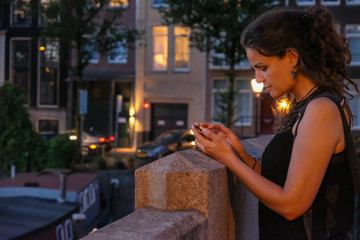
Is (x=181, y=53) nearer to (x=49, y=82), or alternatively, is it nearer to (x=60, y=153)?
(x=49, y=82)

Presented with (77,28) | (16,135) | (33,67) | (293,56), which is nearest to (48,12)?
(77,28)

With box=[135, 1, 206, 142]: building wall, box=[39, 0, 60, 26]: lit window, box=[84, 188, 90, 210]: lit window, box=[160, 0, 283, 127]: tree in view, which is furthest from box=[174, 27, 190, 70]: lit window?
box=[84, 188, 90, 210]: lit window

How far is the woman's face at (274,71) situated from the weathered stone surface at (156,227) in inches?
17.5

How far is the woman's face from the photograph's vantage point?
5.06ft

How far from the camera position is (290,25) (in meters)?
1.53

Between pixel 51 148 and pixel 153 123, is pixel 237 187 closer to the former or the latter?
pixel 51 148

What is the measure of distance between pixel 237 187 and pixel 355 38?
22.3 metres

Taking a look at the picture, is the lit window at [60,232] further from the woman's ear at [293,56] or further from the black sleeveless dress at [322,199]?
the woman's ear at [293,56]

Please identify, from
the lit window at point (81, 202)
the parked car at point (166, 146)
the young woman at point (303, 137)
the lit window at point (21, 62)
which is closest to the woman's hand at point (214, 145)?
the young woman at point (303, 137)

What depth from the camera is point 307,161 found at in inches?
52.7

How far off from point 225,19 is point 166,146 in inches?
183

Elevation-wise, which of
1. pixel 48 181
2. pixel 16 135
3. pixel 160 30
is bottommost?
pixel 48 181

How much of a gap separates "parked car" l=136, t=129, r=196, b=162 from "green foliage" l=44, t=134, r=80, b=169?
7.93 ft

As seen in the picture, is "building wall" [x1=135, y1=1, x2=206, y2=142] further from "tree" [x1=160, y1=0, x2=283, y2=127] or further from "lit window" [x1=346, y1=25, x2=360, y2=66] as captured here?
"lit window" [x1=346, y1=25, x2=360, y2=66]
